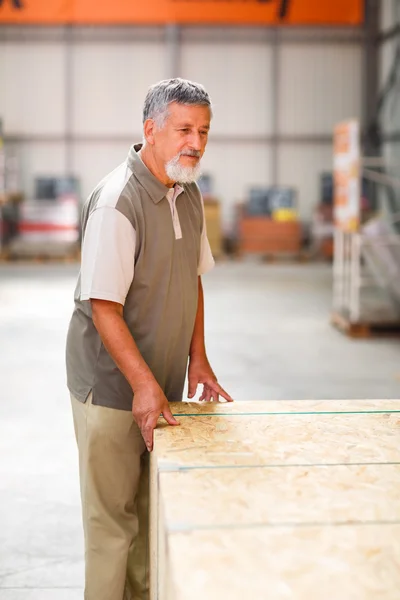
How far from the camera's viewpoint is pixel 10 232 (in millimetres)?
17812

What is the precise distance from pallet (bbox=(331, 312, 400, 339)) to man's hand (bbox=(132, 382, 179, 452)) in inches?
262

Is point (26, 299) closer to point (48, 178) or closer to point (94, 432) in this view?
point (48, 178)

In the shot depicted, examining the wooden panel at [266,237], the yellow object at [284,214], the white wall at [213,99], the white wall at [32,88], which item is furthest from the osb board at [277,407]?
the white wall at [32,88]

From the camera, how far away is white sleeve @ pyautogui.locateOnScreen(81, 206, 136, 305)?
2.32 m

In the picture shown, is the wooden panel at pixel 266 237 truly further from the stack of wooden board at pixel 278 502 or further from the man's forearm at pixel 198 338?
the stack of wooden board at pixel 278 502

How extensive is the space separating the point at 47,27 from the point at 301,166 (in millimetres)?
6361

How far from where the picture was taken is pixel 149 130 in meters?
2.41

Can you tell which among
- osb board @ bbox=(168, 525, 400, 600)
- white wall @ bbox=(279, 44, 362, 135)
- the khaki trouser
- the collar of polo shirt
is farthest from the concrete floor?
white wall @ bbox=(279, 44, 362, 135)

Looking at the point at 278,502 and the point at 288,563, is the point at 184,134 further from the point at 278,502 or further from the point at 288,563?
the point at 288,563

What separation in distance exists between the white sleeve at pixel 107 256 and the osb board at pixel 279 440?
0.43 m

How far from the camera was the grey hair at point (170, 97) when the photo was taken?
2.31 metres

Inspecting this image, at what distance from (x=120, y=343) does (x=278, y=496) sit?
2.45 ft

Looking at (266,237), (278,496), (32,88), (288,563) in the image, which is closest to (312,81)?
(266,237)

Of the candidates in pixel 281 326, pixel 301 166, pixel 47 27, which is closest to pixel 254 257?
pixel 301 166
